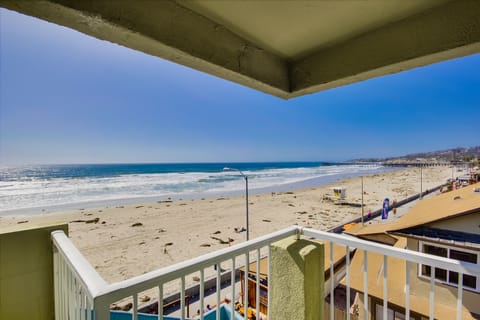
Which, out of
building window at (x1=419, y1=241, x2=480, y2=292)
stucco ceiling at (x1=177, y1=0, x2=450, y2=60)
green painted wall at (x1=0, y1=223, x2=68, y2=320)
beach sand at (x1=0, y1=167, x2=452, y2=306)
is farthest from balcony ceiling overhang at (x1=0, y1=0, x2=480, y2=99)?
beach sand at (x1=0, y1=167, x2=452, y2=306)

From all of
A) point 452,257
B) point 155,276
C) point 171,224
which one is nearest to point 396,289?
point 452,257

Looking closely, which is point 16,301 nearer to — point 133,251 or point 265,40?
point 265,40

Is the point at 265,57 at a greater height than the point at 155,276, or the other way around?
the point at 265,57

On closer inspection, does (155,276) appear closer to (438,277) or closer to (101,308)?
(101,308)

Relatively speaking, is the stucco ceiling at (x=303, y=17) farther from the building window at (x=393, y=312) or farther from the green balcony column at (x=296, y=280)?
the building window at (x=393, y=312)

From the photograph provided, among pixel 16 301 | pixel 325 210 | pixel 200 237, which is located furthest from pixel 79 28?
pixel 325 210

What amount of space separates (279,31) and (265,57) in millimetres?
196

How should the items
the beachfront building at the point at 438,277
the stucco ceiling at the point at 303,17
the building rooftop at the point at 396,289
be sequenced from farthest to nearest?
the beachfront building at the point at 438,277 < the building rooftop at the point at 396,289 < the stucco ceiling at the point at 303,17

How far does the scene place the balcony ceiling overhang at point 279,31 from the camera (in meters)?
0.83

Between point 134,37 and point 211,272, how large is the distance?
298 inches

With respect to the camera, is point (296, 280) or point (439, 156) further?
point (439, 156)

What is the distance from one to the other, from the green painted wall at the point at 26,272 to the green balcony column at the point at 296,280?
167cm

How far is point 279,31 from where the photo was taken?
1212 mm

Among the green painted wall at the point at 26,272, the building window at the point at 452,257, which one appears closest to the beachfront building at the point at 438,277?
the building window at the point at 452,257
